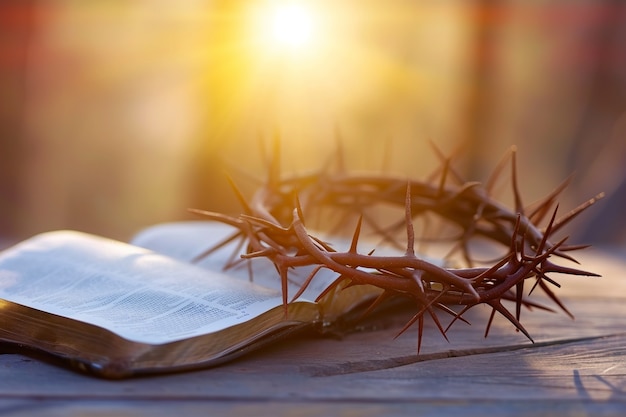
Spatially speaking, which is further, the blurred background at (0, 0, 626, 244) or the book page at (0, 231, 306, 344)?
the blurred background at (0, 0, 626, 244)

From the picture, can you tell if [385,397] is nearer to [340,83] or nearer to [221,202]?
[221,202]

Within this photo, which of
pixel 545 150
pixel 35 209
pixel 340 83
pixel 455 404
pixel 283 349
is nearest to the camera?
pixel 455 404

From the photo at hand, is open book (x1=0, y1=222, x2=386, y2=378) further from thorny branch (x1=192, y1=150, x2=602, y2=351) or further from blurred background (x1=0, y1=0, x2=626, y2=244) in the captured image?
blurred background (x1=0, y1=0, x2=626, y2=244)

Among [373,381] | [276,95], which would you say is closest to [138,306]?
[373,381]

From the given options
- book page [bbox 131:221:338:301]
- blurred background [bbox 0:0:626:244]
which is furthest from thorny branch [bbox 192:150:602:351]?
blurred background [bbox 0:0:626:244]

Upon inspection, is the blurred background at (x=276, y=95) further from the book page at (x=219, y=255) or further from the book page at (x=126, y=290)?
the book page at (x=126, y=290)

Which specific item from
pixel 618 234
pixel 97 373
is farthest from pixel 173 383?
pixel 618 234
